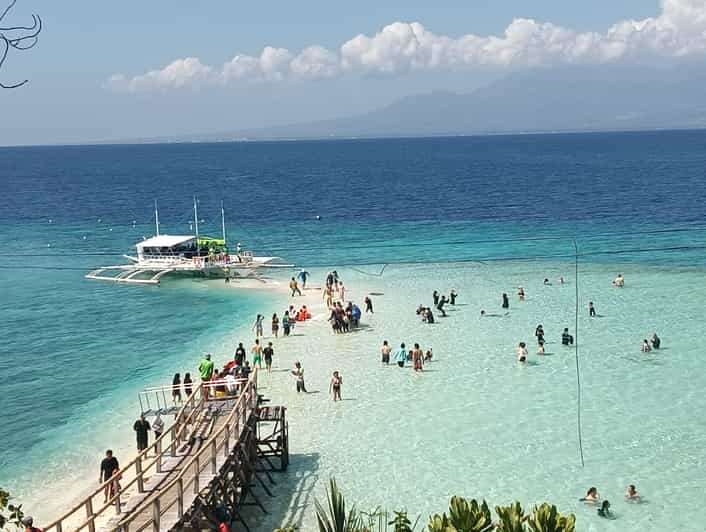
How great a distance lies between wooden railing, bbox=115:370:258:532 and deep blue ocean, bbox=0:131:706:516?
6.59m

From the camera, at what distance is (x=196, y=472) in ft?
56.3

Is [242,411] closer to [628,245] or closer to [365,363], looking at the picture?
[365,363]

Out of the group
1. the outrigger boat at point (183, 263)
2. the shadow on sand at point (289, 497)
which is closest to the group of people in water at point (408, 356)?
the shadow on sand at point (289, 497)

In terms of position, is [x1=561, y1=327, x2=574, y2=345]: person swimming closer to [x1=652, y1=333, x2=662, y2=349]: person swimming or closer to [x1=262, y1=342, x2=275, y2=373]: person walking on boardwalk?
[x1=652, y1=333, x2=662, y2=349]: person swimming

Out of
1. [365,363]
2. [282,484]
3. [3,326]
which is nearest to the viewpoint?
[282,484]

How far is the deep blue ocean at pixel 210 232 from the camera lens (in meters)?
31.1

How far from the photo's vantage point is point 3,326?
4078cm

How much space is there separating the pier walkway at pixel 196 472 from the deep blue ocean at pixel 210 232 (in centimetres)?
525

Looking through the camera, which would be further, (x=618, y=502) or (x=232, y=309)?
(x=232, y=309)

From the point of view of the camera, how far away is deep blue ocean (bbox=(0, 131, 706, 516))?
102 feet

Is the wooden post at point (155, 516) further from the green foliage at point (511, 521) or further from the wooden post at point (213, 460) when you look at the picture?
A: the green foliage at point (511, 521)

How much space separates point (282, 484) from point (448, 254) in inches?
1517

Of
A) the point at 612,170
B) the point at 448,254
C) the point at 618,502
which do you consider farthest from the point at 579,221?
the point at 612,170

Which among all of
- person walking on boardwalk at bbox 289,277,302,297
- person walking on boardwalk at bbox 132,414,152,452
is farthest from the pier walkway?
person walking on boardwalk at bbox 289,277,302,297
